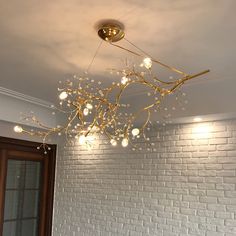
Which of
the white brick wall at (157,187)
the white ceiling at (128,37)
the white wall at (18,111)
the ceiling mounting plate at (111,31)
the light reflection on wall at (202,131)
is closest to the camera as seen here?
the white ceiling at (128,37)

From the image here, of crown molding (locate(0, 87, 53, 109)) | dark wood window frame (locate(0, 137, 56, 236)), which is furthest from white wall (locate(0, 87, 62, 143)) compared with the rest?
dark wood window frame (locate(0, 137, 56, 236))

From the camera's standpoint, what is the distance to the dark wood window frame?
4046 millimetres

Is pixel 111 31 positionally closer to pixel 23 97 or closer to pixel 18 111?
pixel 23 97

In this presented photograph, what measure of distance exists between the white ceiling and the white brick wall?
1.44 feet

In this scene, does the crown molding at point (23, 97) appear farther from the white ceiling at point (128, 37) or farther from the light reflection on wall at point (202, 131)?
the light reflection on wall at point (202, 131)

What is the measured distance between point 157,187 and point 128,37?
196 centimetres

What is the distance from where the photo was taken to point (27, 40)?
2324mm

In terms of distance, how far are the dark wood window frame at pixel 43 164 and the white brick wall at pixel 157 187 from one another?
0.40ft

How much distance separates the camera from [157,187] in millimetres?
3619

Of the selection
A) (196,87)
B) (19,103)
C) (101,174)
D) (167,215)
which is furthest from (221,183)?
(19,103)

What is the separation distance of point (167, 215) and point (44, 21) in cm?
240

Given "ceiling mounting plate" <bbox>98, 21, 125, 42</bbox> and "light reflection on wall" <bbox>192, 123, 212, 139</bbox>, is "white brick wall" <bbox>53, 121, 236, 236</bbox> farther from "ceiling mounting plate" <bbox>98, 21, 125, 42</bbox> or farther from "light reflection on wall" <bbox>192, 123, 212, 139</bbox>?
"ceiling mounting plate" <bbox>98, 21, 125, 42</bbox>

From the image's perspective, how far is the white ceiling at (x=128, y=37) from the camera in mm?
1874

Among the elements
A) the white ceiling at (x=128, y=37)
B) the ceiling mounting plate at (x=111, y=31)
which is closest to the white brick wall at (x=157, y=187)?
the white ceiling at (x=128, y=37)
